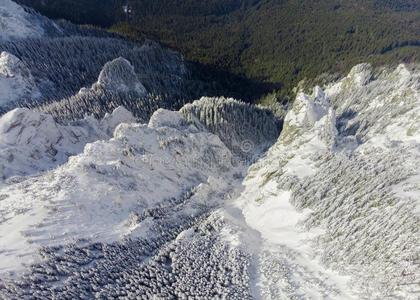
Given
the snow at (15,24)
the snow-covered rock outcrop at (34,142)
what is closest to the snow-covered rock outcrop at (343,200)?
the snow-covered rock outcrop at (34,142)

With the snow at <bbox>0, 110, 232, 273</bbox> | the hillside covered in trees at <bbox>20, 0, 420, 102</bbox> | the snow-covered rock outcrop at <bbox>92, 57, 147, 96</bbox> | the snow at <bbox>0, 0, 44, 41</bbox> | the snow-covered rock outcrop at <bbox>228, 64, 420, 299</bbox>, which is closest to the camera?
the snow-covered rock outcrop at <bbox>228, 64, 420, 299</bbox>

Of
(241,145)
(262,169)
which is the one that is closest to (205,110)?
(241,145)

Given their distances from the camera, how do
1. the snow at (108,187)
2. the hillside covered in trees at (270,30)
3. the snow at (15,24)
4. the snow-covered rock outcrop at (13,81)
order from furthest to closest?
the hillside covered in trees at (270,30), the snow at (15,24), the snow-covered rock outcrop at (13,81), the snow at (108,187)

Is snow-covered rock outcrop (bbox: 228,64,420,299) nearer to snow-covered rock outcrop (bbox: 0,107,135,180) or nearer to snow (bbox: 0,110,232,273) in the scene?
snow (bbox: 0,110,232,273)

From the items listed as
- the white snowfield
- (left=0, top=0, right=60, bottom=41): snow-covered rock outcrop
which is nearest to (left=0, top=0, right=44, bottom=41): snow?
(left=0, top=0, right=60, bottom=41): snow-covered rock outcrop

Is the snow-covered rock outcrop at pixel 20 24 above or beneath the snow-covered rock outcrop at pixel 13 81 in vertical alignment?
above

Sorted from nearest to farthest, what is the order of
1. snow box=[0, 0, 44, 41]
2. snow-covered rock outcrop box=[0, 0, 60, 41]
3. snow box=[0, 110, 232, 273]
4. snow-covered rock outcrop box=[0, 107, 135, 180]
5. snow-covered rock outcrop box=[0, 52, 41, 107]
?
snow box=[0, 110, 232, 273] → snow-covered rock outcrop box=[0, 107, 135, 180] → snow-covered rock outcrop box=[0, 52, 41, 107] → snow box=[0, 0, 44, 41] → snow-covered rock outcrop box=[0, 0, 60, 41]

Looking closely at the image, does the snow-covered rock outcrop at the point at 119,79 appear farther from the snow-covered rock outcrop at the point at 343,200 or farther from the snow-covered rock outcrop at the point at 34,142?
the snow-covered rock outcrop at the point at 343,200
